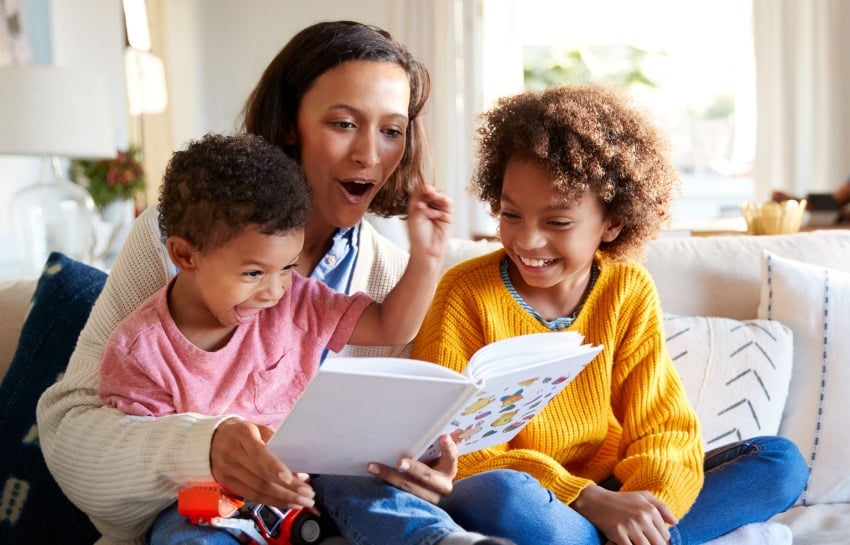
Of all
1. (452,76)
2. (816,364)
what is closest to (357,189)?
(816,364)

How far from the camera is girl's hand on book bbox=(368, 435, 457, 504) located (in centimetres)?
125

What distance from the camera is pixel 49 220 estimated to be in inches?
123

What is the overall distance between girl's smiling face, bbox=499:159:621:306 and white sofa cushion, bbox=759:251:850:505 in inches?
23.9

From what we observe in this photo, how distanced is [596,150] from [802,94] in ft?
14.2

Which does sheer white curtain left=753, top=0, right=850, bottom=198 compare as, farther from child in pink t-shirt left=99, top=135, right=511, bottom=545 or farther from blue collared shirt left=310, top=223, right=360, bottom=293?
child in pink t-shirt left=99, top=135, right=511, bottom=545

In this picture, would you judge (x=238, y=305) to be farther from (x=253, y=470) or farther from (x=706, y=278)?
(x=706, y=278)

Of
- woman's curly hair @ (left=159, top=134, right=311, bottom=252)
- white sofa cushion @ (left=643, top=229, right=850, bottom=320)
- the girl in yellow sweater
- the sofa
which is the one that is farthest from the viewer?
white sofa cushion @ (left=643, top=229, right=850, bottom=320)

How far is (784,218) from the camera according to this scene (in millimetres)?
2668

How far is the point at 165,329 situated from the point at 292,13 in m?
5.38

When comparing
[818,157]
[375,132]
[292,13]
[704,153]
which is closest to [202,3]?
[292,13]

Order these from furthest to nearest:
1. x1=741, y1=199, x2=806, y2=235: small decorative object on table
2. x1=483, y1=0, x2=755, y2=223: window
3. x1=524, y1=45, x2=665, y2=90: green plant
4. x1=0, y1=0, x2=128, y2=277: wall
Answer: x1=524, y1=45, x2=665, y2=90: green plant
x1=483, y1=0, x2=755, y2=223: window
x1=0, y1=0, x2=128, y2=277: wall
x1=741, y1=199, x2=806, y2=235: small decorative object on table

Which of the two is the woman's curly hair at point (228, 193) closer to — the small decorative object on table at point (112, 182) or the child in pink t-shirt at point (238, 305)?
the child in pink t-shirt at point (238, 305)

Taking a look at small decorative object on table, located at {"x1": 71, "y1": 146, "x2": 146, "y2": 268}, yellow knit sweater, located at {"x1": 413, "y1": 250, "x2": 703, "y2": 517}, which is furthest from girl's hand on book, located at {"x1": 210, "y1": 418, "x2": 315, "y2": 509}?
small decorative object on table, located at {"x1": 71, "y1": 146, "x2": 146, "y2": 268}

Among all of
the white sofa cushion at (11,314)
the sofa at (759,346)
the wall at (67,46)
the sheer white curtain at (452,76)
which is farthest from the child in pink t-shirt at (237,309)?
the sheer white curtain at (452,76)
